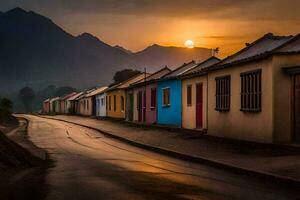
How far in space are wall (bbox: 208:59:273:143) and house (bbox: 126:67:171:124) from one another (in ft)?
40.3

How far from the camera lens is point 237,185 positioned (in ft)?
36.7

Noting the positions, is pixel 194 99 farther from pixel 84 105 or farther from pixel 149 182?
pixel 84 105

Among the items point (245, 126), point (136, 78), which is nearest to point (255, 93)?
point (245, 126)

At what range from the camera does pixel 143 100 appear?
4403cm

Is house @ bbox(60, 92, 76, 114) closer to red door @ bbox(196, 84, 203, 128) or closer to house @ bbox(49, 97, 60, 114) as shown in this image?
house @ bbox(49, 97, 60, 114)

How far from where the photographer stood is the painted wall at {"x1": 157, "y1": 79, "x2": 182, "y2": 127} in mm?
33884

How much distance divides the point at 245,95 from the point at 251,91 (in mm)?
628

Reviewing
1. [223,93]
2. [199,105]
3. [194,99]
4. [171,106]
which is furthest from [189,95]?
[223,93]

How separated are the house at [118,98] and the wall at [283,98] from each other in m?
33.0

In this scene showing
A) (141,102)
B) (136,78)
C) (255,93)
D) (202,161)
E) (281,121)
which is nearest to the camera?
(202,161)

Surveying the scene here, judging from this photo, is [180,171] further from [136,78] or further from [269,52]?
[136,78]

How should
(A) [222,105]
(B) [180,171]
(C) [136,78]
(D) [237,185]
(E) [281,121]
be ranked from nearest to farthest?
(D) [237,185], (B) [180,171], (E) [281,121], (A) [222,105], (C) [136,78]

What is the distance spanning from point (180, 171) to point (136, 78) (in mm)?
44724

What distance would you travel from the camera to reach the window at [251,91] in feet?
69.3
